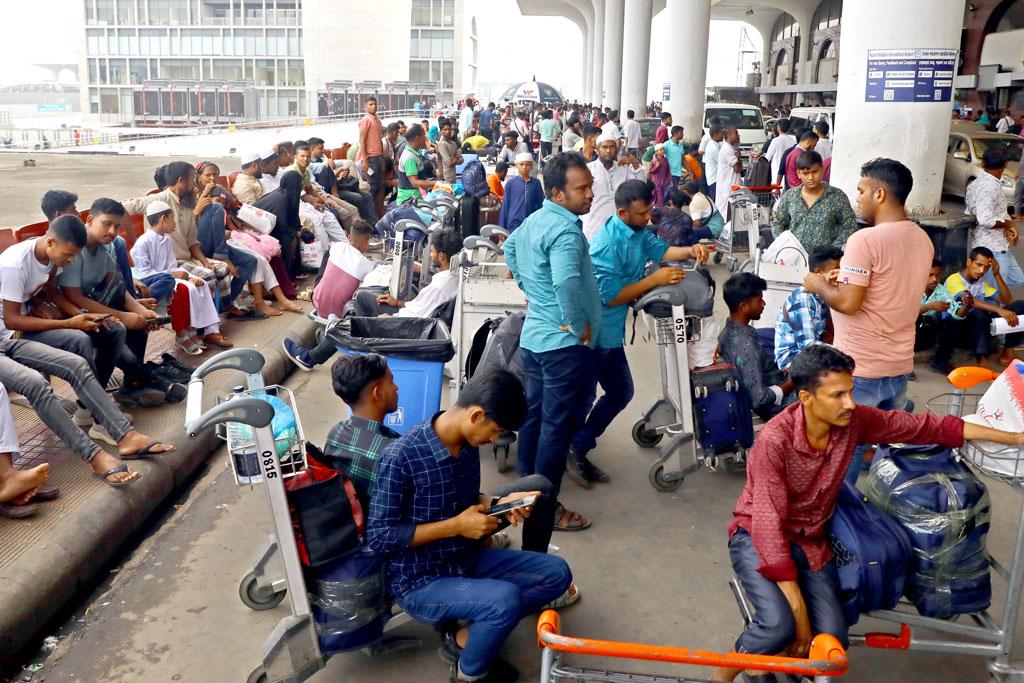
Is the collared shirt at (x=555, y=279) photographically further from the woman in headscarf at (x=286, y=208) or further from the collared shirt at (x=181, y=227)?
the woman in headscarf at (x=286, y=208)

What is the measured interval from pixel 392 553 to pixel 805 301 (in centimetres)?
310

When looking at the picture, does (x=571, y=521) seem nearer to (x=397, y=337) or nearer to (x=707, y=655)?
(x=397, y=337)

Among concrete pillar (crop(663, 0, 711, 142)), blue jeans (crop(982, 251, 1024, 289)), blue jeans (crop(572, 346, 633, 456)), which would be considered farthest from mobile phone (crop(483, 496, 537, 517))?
concrete pillar (crop(663, 0, 711, 142))

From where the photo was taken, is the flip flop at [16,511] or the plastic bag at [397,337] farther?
the plastic bag at [397,337]

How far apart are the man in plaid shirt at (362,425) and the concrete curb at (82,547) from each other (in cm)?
143

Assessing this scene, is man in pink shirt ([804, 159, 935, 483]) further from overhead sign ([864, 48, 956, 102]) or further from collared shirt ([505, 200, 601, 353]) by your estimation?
overhead sign ([864, 48, 956, 102])

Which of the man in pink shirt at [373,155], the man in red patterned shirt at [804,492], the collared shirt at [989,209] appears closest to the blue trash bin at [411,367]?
the man in red patterned shirt at [804,492]

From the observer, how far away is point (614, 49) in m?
39.3

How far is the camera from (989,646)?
10.7 feet

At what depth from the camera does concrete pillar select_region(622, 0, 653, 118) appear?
3195cm

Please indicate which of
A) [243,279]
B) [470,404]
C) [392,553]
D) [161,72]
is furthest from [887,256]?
[161,72]

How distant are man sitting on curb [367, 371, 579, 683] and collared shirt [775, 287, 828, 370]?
2653 millimetres

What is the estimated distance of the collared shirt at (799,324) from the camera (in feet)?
17.2

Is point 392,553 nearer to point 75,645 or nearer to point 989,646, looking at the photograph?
point 75,645
